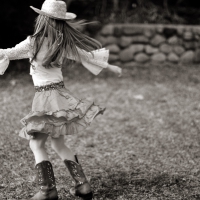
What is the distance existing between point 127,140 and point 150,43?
4080mm

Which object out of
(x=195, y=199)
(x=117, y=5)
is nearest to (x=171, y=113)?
(x=195, y=199)

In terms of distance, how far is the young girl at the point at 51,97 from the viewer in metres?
2.76

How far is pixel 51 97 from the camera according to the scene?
9.29 feet

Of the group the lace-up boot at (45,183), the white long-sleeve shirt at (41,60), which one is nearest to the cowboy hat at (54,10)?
the white long-sleeve shirt at (41,60)

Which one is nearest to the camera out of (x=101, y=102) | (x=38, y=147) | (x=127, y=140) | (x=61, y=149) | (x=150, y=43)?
(x=38, y=147)

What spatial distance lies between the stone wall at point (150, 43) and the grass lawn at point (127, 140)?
80 cm

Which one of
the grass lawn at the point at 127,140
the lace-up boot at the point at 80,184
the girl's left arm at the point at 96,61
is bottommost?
the grass lawn at the point at 127,140

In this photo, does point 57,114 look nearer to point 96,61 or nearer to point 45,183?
point 45,183

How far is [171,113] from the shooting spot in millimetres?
5469

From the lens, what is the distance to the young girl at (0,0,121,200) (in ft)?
9.07

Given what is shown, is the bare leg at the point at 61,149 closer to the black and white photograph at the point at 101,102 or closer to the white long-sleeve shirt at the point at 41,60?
the black and white photograph at the point at 101,102

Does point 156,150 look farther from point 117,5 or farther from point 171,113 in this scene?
point 117,5

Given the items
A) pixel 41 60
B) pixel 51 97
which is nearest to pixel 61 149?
pixel 51 97

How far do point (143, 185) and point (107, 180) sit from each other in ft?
0.98
